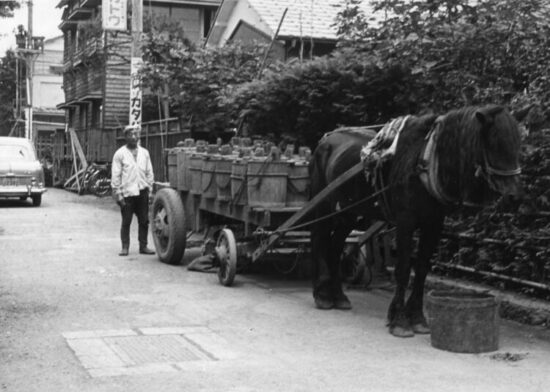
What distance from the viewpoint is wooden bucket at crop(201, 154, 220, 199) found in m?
11.3

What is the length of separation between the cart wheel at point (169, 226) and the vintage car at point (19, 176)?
512 inches

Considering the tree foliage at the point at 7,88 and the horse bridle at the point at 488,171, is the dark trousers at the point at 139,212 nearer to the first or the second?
the horse bridle at the point at 488,171

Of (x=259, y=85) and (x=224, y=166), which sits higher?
(x=259, y=85)

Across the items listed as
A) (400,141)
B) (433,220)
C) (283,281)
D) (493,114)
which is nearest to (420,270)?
(433,220)

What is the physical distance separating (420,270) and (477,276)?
193 cm

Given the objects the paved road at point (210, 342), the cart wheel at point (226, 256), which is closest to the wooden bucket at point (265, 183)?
the cart wheel at point (226, 256)

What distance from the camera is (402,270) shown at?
26.2 feet

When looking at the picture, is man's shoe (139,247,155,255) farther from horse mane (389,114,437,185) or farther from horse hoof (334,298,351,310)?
horse mane (389,114,437,185)

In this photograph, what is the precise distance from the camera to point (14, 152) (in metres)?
25.9

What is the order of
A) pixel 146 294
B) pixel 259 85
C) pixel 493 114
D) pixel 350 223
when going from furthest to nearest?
1. pixel 259 85
2. pixel 146 294
3. pixel 350 223
4. pixel 493 114

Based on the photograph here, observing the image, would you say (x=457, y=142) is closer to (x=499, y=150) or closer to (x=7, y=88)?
(x=499, y=150)

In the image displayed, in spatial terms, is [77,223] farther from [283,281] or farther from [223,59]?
[283,281]

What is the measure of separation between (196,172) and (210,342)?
4.71m

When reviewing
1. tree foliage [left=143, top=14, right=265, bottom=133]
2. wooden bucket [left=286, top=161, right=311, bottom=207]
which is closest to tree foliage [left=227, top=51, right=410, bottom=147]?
wooden bucket [left=286, top=161, right=311, bottom=207]
